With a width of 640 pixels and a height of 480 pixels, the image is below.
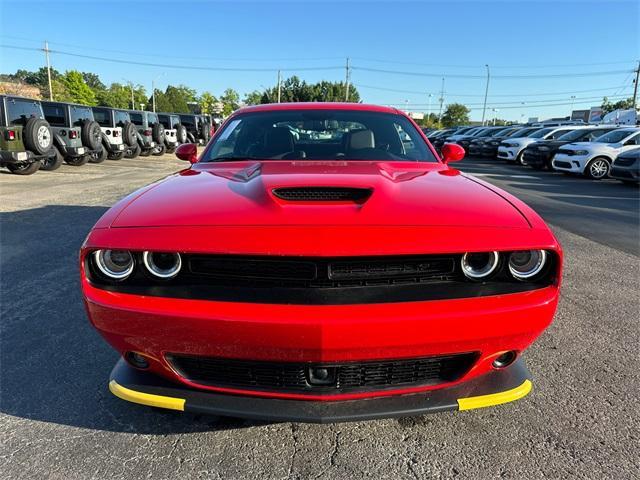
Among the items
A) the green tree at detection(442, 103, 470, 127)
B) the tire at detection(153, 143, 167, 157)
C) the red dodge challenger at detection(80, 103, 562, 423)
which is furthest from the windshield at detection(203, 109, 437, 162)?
the green tree at detection(442, 103, 470, 127)

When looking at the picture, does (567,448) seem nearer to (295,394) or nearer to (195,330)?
(295,394)

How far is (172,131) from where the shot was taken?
21.2 meters

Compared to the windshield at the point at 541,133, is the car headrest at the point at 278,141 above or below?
below

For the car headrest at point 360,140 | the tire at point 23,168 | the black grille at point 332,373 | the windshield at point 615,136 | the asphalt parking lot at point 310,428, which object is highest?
the windshield at point 615,136

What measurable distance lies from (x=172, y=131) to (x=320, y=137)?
19838mm

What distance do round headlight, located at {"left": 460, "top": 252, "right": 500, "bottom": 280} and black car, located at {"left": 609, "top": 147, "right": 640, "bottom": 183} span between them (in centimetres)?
1264

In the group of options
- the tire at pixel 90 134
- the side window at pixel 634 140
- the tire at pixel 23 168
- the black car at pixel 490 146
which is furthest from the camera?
the black car at pixel 490 146

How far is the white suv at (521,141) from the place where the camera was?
17828 millimetres

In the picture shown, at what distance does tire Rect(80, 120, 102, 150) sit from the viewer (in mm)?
13625

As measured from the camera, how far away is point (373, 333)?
1546 mm

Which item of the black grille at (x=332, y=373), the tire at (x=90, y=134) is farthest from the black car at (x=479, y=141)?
the black grille at (x=332, y=373)

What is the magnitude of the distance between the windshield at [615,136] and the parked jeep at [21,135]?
642 inches

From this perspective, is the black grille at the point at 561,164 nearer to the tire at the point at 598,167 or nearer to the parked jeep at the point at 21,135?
the tire at the point at 598,167

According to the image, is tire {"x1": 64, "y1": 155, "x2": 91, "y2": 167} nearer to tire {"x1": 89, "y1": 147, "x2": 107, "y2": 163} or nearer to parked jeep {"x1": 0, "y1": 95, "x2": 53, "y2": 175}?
tire {"x1": 89, "y1": 147, "x2": 107, "y2": 163}
